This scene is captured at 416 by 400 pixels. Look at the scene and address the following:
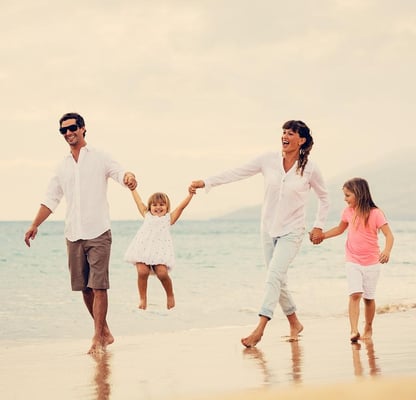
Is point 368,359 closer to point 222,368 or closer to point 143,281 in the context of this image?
point 222,368

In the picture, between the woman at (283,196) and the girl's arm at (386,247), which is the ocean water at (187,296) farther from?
the woman at (283,196)

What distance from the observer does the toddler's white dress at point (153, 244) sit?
890 cm

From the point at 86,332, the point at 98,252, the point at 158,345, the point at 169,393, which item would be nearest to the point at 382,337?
the point at 158,345

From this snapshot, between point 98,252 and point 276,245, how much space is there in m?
1.69

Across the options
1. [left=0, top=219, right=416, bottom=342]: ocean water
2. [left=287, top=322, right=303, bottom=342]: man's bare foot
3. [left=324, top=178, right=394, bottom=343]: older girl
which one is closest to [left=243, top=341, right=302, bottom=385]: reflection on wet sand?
[left=287, top=322, right=303, bottom=342]: man's bare foot

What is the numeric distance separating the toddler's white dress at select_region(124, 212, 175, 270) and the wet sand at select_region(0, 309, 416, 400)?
0.89 m

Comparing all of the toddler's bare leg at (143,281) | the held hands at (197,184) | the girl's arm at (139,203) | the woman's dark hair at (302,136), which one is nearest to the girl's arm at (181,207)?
the held hands at (197,184)

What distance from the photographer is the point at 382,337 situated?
9.36m

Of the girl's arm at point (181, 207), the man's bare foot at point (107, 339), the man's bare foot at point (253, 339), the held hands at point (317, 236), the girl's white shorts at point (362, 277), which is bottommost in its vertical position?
the man's bare foot at point (253, 339)

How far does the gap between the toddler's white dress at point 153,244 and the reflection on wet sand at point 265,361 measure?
3.90 ft

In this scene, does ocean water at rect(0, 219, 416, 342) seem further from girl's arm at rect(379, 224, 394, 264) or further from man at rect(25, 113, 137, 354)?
man at rect(25, 113, 137, 354)

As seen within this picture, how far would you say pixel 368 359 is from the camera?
7520 mm

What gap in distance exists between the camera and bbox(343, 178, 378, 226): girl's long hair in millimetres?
9211

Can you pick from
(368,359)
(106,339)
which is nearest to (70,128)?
(106,339)
